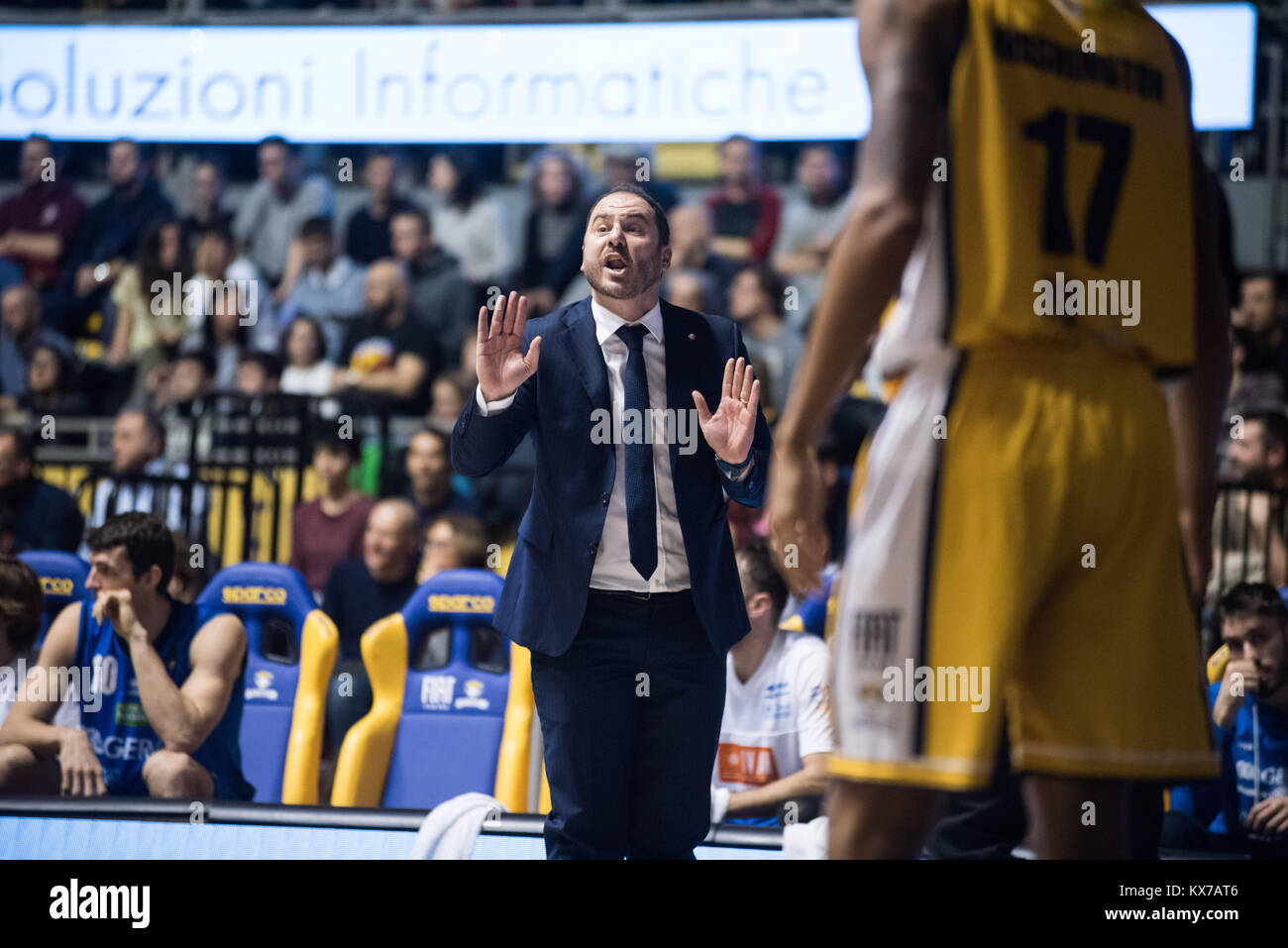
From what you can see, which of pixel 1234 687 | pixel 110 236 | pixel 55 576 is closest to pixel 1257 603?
pixel 1234 687

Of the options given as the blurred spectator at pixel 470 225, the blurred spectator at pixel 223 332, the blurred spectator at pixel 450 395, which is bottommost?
the blurred spectator at pixel 450 395

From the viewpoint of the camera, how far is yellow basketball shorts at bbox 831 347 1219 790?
6.86 ft

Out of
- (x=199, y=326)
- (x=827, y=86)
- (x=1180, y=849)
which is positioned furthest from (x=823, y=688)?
(x=199, y=326)

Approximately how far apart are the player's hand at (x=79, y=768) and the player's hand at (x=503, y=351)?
2.73m

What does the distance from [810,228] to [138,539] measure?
5.43 meters

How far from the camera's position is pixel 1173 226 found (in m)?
2.35

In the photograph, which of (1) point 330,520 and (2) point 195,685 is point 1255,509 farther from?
(2) point 195,685

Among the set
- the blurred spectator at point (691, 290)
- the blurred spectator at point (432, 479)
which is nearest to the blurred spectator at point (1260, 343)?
the blurred spectator at point (691, 290)

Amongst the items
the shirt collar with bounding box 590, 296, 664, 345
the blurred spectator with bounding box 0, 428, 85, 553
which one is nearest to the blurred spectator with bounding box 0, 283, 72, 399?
the blurred spectator with bounding box 0, 428, 85, 553

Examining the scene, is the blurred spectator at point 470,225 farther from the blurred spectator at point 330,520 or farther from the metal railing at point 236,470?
the blurred spectator at point 330,520

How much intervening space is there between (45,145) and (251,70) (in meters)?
1.87

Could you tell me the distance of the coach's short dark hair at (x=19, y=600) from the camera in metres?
5.23
